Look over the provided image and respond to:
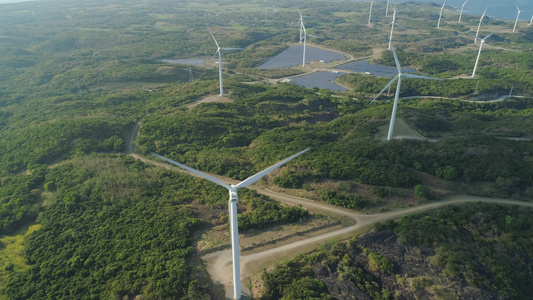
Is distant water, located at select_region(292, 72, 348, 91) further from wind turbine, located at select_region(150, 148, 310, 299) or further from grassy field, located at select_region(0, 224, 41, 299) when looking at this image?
wind turbine, located at select_region(150, 148, 310, 299)

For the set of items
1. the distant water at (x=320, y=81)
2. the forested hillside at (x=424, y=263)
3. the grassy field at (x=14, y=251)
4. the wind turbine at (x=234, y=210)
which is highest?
the wind turbine at (x=234, y=210)

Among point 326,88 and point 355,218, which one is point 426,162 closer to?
point 355,218

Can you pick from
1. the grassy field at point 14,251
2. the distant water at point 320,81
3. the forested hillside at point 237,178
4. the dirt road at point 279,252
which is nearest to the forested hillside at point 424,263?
the forested hillside at point 237,178

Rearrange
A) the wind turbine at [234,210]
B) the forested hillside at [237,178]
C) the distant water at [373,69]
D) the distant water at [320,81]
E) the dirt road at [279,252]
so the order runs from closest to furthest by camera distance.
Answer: the wind turbine at [234,210], the forested hillside at [237,178], the dirt road at [279,252], the distant water at [320,81], the distant water at [373,69]

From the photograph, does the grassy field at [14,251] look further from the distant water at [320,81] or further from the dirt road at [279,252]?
the distant water at [320,81]

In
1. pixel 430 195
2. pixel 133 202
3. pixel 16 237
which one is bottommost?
pixel 16 237

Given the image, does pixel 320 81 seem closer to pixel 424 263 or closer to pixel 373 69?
pixel 373 69

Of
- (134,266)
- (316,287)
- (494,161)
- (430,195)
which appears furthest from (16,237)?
(494,161)

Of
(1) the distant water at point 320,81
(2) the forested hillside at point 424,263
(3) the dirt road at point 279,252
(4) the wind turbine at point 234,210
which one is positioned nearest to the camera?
(4) the wind turbine at point 234,210

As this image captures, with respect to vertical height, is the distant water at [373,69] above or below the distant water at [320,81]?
above

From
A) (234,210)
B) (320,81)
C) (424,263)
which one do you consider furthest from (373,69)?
(234,210)

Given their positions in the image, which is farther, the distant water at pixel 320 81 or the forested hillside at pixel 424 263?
the distant water at pixel 320 81
